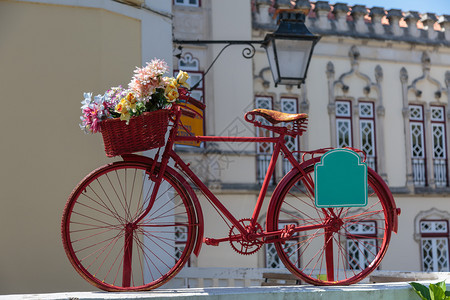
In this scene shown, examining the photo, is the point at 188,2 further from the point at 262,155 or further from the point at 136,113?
the point at 136,113

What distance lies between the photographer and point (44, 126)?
16.5 ft

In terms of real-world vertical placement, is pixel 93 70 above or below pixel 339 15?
below

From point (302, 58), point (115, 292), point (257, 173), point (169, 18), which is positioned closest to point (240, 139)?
point (115, 292)

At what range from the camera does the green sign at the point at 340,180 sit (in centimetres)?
419

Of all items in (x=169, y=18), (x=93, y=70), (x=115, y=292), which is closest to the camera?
(x=115, y=292)

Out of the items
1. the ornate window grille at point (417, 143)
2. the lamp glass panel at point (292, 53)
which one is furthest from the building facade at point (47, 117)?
the ornate window grille at point (417, 143)

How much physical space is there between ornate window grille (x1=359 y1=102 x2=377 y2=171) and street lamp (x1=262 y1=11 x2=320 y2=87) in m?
13.1

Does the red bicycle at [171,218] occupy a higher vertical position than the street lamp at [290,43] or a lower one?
lower

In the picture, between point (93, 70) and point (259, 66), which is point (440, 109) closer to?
point (259, 66)

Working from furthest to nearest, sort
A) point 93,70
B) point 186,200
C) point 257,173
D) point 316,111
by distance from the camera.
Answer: point 316,111
point 257,173
point 93,70
point 186,200

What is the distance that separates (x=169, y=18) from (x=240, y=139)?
183 centimetres

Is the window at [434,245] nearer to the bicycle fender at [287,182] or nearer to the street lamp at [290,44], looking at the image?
the street lamp at [290,44]

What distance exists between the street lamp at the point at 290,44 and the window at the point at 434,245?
45.8 ft

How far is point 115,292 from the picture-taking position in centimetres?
392
